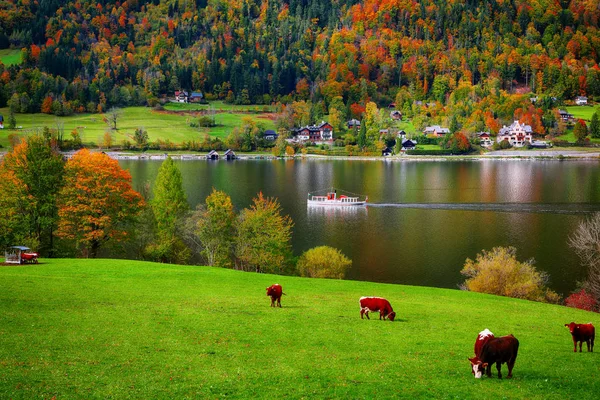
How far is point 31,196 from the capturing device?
148 ft

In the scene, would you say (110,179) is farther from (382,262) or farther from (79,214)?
(382,262)

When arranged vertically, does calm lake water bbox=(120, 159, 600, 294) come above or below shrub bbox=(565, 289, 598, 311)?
above

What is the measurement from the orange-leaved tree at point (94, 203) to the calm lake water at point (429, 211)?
2135 centimetres

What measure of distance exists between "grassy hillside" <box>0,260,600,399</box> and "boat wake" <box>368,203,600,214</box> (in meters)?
58.4

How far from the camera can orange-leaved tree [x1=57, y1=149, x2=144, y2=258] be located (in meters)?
46.3

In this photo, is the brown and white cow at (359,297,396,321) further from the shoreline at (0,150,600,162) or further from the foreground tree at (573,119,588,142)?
the foreground tree at (573,119,588,142)

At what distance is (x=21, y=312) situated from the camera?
20250mm

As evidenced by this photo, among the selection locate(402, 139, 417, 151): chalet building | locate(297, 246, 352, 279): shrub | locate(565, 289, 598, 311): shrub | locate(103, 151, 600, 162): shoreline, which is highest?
locate(402, 139, 417, 151): chalet building

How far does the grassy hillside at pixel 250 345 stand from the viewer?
1410 centimetres

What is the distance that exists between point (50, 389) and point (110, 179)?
38609 mm

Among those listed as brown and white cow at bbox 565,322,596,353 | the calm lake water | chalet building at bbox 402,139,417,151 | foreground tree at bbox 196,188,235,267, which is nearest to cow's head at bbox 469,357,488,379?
brown and white cow at bbox 565,322,596,353

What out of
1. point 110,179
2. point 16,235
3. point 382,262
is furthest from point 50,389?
point 382,262

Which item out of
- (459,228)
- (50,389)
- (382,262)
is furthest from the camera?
(459,228)

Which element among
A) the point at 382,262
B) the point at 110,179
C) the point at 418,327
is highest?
the point at 110,179
